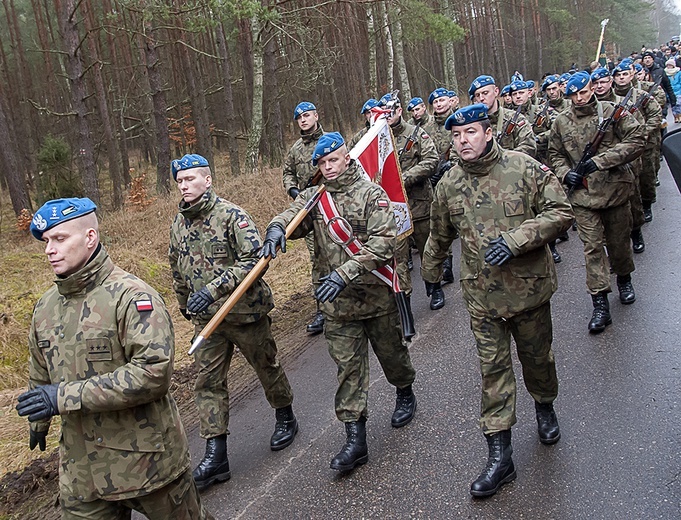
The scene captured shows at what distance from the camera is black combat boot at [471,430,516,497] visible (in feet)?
12.6

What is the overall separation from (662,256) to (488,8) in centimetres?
3390

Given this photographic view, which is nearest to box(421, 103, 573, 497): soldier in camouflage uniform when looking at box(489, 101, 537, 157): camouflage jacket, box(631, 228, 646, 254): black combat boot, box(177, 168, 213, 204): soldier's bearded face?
box(177, 168, 213, 204): soldier's bearded face

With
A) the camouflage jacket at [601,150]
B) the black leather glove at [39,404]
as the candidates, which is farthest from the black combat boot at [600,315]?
the black leather glove at [39,404]

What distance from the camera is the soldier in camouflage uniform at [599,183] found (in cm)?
605

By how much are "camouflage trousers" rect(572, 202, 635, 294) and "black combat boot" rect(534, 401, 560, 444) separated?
2.14m

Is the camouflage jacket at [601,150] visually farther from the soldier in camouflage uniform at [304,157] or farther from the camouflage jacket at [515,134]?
the soldier in camouflage uniform at [304,157]

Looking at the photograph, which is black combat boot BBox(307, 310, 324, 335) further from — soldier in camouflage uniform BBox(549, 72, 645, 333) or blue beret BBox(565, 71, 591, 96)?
blue beret BBox(565, 71, 591, 96)

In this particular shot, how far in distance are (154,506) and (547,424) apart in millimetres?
2631

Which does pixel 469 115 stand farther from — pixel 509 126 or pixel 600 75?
pixel 509 126

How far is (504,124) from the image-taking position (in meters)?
7.98

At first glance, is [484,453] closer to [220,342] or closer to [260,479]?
[260,479]

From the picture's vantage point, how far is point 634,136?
20.0 ft

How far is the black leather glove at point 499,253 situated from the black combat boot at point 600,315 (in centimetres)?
269

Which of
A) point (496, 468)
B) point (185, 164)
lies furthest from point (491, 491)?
point (185, 164)
